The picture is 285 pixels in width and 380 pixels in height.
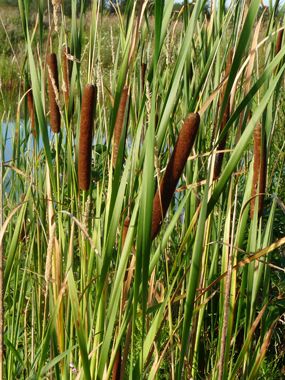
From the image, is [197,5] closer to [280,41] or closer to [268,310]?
[280,41]

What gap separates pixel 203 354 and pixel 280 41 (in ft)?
2.52

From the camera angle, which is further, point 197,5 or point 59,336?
point 59,336

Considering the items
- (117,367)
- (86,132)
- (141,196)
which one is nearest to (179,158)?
(141,196)

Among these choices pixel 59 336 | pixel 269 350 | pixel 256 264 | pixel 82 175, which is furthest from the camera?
pixel 269 350

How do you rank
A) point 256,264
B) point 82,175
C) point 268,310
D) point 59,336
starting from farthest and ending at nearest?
1. point 268,310
2. point 256,264
3. point 59,336
4. point 82,175

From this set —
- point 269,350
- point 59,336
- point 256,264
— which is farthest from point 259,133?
point 269,350

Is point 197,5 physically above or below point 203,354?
above

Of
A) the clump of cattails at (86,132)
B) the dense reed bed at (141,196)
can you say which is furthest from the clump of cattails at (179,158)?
the clump of cattails at (86,132)

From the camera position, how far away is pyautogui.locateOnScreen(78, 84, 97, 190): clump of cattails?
82cm

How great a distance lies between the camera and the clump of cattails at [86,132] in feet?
2.68

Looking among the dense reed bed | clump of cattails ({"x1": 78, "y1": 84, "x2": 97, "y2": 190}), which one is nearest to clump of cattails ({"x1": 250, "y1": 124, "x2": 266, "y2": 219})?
the dense reed bed

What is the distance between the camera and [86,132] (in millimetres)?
836

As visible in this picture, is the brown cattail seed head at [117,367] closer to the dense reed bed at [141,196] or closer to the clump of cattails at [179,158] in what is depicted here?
the dense reed bed at [141,196]

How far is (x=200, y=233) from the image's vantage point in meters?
0.67
